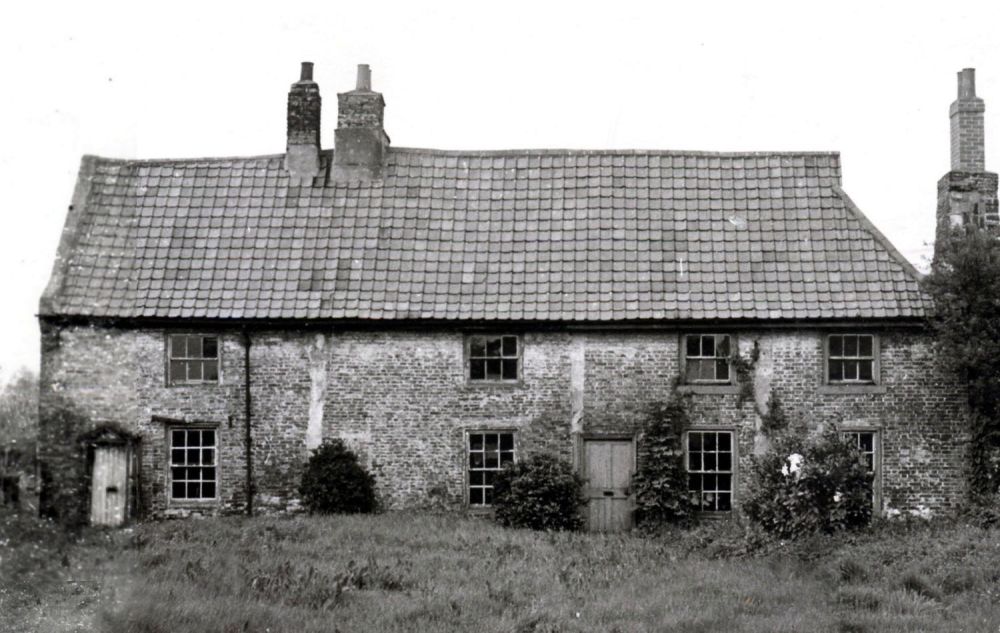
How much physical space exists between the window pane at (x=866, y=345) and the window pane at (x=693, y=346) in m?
3.05

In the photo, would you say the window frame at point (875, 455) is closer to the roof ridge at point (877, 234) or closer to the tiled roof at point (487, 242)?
the tiled roof at point (487, 242)

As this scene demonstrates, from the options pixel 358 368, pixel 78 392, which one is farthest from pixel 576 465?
pixel 78 392

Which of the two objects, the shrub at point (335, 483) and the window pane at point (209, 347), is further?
the window pane at point (209, 347)

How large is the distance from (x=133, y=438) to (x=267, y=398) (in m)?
2.56

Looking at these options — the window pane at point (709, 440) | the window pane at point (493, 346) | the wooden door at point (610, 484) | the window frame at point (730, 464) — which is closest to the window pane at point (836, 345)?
the window frame at point (730, 464)

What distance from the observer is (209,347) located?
786 inches

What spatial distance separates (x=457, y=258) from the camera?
2077 centimetres

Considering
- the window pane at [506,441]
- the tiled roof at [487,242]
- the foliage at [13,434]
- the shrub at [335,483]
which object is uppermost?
the tiled roof at [487,242]

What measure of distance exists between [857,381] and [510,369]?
6482 mm

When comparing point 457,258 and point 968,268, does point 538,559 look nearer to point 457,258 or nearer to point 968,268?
point 457,258

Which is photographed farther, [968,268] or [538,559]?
[968,268]

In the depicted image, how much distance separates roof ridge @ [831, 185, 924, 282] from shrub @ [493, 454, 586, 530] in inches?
296

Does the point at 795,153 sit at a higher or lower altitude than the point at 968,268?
higher

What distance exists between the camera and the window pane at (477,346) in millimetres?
19828
